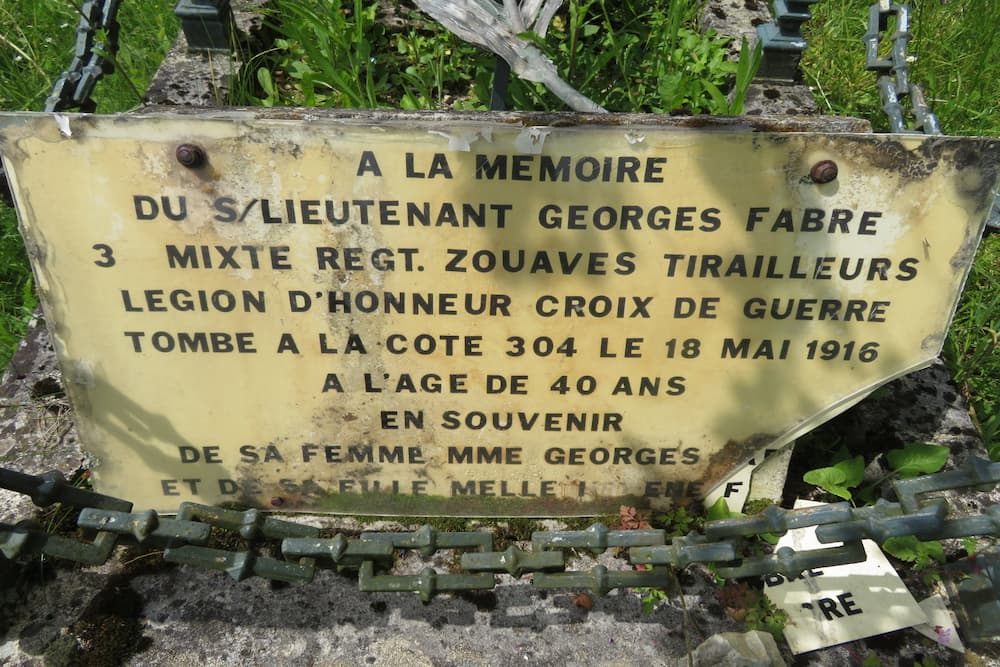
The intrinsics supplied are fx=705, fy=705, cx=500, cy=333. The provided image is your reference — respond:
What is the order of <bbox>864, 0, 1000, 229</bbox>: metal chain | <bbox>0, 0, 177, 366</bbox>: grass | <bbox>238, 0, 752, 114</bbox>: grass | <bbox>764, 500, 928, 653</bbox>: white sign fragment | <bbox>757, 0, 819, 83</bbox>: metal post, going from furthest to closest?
<bbox>0, 0, 177, 366</bbox>: grass < <bbox>238, 0, 752, 114</bbox>: grass < <bbox>757, 0, 819, 83</bbox>: metal post < <bbox>864, 0, 1000, 229</bbox>: metal chain < <bbox>764, 500, 928, 653</bbox>: white sign fragment

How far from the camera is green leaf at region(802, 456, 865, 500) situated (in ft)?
6.74

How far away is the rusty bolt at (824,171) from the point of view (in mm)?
1613

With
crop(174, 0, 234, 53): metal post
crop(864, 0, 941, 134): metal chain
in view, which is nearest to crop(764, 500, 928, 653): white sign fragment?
crop(864, 0, 941, 134): metal chain

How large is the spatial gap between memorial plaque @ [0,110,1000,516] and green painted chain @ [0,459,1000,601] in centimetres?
29

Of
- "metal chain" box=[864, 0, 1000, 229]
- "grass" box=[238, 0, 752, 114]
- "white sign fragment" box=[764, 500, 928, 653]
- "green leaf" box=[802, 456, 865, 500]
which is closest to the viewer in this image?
"white sign fragment" box=[764, 500, 928, 653]

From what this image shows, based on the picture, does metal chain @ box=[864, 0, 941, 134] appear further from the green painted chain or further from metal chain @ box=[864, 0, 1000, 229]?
the green painted chain

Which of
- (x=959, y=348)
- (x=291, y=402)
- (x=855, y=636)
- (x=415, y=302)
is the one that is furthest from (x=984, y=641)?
(x=291, y=402)

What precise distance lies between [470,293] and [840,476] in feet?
4.00

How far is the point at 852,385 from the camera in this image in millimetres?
1903

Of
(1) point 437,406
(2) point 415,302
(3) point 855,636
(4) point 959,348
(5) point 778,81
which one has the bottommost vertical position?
(3) point 855,636

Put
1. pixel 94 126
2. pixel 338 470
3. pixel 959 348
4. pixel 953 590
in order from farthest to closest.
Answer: pixel 959 348 < pixel 338 470 < pixel 953 590 < pixel 94 126

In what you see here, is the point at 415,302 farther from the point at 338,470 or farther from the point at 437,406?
the point at 338,470

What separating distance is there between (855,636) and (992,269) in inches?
77.6

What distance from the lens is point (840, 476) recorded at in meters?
2.05
